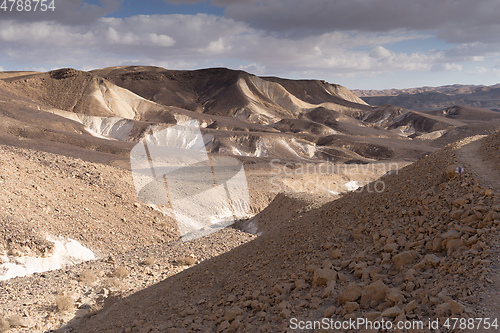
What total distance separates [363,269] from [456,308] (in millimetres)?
1640

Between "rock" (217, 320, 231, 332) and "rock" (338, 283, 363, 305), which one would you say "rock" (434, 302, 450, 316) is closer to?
"rock" (338, 283, 363, 305)

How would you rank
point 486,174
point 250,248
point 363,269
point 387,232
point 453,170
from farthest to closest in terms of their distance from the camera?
point 250,248 → point 453,170 → point 486,174 → point 387,232 → point 363,269

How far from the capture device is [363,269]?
5516mm

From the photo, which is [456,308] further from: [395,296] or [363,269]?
[363,269]

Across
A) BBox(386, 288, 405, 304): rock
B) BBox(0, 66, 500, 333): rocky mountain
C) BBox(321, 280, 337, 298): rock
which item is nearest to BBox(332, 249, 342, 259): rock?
BBox(0, 66, 500, 333): rocky mountain

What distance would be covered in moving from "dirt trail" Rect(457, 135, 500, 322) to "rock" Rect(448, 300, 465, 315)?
0.89 ft

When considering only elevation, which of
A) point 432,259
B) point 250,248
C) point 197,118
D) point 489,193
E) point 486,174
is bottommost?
point 250,248

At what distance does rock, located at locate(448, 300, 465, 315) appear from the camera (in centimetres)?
393

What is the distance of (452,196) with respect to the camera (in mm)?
6184

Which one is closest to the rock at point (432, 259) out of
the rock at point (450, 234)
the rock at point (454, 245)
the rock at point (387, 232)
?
the rock at point (454, 245)

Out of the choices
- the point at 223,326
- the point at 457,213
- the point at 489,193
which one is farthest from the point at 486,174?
the point at 223,326

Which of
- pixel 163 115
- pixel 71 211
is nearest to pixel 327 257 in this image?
pixel 71 211

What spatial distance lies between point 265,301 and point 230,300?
75 centimetres

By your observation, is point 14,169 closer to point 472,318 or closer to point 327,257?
point 327,257
